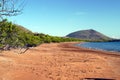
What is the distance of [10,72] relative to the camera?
29.4m

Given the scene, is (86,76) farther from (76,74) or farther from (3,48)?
(3,48)

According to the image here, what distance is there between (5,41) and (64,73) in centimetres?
1514

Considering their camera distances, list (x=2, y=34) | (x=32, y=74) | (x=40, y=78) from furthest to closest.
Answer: (x=32, y=74)
(x=40, y=78)
(x=2, y=34)

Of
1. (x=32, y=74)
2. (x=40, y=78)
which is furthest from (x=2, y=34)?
(x=32, y=74)

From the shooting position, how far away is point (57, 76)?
93.6 ft

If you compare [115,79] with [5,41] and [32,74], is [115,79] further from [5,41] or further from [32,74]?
[5,41]

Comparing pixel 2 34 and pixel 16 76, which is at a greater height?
pixel 2 34

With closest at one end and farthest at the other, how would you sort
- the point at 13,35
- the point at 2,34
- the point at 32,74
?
1. the point at 2,34
2. the point at 13,35
3. the point at 32,74

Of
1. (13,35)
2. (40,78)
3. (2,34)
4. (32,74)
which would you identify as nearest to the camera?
(2,34)

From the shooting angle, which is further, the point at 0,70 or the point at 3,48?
the point at 0,70

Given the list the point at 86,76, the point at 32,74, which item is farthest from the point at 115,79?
the point at 32,74

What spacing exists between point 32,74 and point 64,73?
10.9 ft

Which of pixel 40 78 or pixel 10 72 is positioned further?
pixel 10 72

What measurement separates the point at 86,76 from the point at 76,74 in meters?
1.26
